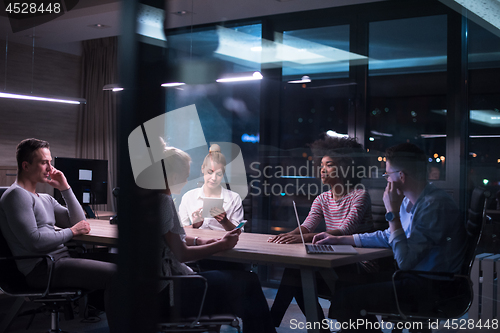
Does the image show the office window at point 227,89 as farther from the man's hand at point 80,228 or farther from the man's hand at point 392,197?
the man's hand at point 80,228

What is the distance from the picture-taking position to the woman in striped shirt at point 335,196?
2121 millimetres

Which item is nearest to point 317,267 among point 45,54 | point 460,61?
point 460,61

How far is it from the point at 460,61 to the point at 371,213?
2.94ft

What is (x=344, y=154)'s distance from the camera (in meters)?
2.19

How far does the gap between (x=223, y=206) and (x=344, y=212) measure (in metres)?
0.61

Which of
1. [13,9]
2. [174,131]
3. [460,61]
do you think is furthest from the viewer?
[13,9]

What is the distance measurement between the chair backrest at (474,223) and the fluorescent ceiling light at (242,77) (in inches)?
46.2

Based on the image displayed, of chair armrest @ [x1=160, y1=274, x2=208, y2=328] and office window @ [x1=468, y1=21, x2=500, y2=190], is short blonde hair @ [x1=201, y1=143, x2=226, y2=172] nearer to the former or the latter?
chair armrest @ [x1=160, y1=274, x2=208, y2=328]

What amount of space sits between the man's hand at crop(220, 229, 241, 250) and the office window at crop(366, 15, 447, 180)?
743mm

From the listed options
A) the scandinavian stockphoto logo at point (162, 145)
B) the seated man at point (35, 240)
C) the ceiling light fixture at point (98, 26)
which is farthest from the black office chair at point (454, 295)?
the ceiling light fixture at point (98, 26)

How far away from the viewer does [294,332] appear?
206cm

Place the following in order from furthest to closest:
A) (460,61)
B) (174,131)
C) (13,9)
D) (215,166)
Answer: (13,9), (460,61), (215,166), (174,131)

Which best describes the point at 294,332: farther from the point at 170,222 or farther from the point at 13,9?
the point at 13,9

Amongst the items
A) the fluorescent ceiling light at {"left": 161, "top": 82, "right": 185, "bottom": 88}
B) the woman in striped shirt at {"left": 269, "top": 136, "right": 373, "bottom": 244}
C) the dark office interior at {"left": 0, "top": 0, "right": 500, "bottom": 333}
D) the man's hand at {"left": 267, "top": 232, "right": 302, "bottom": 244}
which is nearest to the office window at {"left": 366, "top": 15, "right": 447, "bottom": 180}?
the dark office interior at {"left": 0, "top": 0, "right": 500, "bottom": 333}
